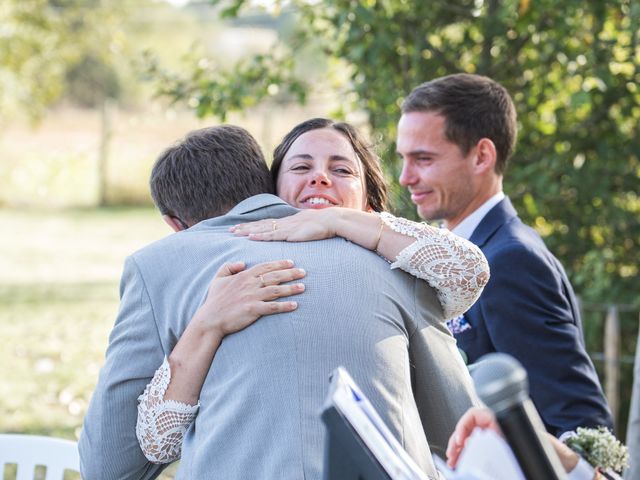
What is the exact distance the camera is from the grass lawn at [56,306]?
291 inches

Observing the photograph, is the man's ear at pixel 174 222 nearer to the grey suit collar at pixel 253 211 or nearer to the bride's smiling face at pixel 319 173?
the grey suit collar at pixel 253 211

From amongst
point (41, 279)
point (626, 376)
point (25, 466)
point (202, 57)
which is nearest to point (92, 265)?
point (41, 279)

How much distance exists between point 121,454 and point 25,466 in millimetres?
1122

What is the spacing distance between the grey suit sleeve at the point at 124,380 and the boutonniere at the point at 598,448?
1354 millimetres

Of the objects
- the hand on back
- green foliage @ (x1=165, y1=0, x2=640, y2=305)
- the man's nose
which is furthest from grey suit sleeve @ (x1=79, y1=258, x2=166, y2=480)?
green foliage @ (x1=165, y1=0, x2=640, y2=305)

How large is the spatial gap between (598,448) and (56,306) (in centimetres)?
897

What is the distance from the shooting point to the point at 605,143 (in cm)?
518

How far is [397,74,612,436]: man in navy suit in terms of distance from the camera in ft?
10.0

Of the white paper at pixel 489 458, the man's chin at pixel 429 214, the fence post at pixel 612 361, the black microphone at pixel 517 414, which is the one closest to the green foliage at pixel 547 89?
the fence post at pixel 612 361

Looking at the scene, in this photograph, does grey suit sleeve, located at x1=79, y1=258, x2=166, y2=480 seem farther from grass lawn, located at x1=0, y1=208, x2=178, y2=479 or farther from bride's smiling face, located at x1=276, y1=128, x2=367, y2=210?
grass lawn, located at x1=0, y1=208, x2=178, y2=479

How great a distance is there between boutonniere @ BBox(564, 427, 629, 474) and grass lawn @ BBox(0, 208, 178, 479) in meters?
3.39

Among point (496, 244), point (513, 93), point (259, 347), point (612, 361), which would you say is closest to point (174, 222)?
point (259, 347)

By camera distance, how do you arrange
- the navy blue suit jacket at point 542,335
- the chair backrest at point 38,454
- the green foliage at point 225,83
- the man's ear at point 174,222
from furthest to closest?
1. the green foliage at point 225,83
2. the chair backrest at point 38,454
3. the navy blue suit jacket at point 542,335
4. the man's ear at point 174,222

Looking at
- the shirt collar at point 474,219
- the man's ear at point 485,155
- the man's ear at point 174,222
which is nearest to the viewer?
the man's ear at point 174,222
